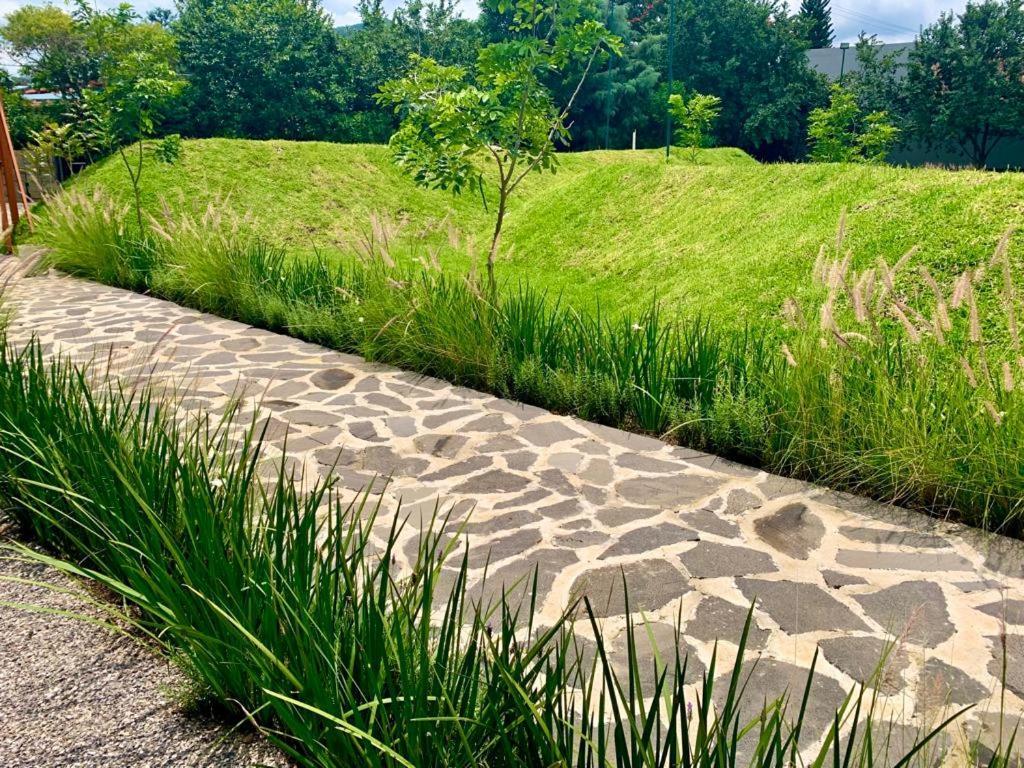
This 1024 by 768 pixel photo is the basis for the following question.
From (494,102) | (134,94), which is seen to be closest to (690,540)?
(494,102)

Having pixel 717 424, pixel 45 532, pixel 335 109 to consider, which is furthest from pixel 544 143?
pixel 335 109

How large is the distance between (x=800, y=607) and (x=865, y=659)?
377 mm

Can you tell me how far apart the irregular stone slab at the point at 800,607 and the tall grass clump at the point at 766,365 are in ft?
3.67

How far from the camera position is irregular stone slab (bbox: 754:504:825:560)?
12.7 feet

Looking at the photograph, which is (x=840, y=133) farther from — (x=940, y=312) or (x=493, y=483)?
(x=493, y=483)

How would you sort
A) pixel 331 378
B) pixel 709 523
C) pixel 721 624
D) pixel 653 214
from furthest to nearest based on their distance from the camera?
1. pixel 653 214
2. pixel 331 378
3. pixel 709 523
4. pixel 721 624

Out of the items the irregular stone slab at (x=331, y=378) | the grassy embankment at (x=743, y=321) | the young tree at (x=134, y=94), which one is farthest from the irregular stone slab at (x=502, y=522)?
the young tree at (x=134, y=94)

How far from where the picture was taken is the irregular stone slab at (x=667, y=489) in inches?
174

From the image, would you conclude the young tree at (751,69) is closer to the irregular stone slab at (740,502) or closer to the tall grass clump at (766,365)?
the tall grass clump at (766,365)

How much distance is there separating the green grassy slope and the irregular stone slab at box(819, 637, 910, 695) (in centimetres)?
270

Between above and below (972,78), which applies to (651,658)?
below

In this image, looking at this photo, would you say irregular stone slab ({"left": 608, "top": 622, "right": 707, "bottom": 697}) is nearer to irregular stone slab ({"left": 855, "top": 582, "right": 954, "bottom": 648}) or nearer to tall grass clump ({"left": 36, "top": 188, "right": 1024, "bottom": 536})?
irregular stone slab ({"left": 855, "top": 582, "right": 954, "bottom": 648})

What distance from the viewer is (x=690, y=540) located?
13.0 ft

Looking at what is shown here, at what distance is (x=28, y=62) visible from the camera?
35.1 metres
